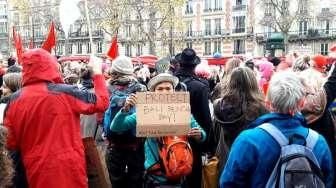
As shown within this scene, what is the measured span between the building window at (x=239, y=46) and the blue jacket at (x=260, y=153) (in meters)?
54.6

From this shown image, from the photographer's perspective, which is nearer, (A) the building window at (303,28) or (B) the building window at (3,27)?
(A) the building window at (303,28)

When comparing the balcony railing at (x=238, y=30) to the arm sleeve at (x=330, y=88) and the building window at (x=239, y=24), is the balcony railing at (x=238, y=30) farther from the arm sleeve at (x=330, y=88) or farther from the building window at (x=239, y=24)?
the arm sleeve at (x=330, y=88)

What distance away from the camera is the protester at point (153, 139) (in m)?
4.77

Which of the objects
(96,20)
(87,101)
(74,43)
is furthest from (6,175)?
(74,43)

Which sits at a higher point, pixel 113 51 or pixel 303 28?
pixel 303 28

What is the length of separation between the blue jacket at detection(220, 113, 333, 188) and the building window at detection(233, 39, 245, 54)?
5458cm

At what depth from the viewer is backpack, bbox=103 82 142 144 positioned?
5.45 metres

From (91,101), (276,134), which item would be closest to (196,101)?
(91,101)

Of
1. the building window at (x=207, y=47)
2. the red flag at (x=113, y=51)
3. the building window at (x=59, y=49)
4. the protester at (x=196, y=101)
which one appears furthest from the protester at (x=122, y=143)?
the building window at (x=59, y=49)

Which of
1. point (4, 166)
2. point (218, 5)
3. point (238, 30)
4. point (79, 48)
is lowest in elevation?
point (4, 166)

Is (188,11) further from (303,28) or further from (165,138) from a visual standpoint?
(165,138)

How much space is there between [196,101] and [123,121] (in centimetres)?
113

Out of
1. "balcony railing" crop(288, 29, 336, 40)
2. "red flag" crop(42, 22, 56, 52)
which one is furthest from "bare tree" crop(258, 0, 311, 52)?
"red flag" crop(42, 22, 56, 52)

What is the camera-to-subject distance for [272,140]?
3439mm
